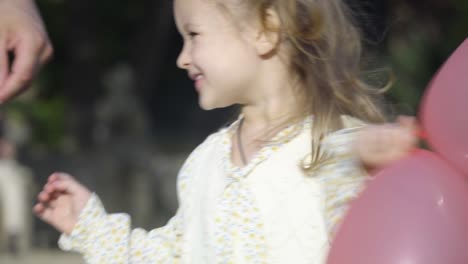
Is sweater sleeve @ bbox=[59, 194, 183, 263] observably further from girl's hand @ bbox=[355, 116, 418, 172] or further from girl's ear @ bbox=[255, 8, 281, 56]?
girl's hand @ bbox=[355, 116, 418, 172]

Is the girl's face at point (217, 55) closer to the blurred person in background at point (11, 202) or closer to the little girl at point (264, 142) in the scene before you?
the little girl at point (264, 142)

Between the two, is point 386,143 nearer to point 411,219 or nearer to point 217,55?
point 411,219

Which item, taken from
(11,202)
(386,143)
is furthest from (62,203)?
(11,202)

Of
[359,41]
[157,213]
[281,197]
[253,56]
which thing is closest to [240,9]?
[253,56]

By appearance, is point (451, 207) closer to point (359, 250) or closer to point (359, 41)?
point (359, 250)

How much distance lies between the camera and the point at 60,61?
12.7 metres

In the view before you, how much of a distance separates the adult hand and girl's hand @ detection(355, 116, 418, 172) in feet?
3.10

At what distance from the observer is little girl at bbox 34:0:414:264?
2.35m

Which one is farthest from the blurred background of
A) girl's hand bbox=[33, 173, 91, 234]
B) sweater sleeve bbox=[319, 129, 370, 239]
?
sweater sleeve bbox=[319, 129, 370, 239]

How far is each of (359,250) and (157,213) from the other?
914 cm

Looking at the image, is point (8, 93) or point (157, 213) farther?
point (157, 213)

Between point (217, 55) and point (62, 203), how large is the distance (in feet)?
2.09

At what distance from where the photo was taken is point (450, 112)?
6.49 ft

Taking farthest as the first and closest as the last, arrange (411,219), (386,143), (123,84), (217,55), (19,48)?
1. (123,84)
2. (19,48)
3. (217,55)
4. (386,143)
5. (411,219)
